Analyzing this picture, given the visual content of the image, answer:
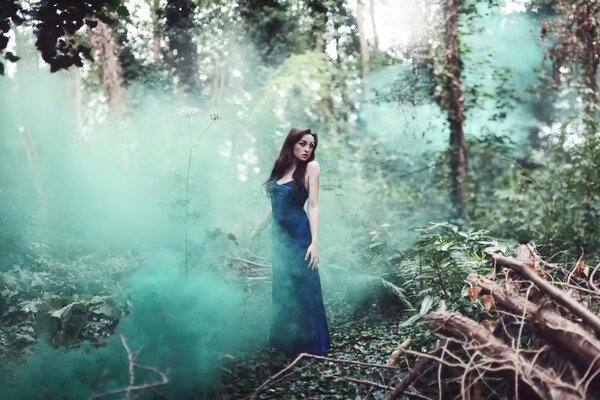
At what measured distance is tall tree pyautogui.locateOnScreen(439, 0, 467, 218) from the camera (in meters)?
7.85

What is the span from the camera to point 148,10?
1161cm

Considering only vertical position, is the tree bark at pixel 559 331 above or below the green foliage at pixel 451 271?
above

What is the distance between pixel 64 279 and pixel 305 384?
130 inches

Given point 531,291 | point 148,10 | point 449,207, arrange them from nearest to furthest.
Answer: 1. point 531,291
2. point 449,207
3. point 148,10

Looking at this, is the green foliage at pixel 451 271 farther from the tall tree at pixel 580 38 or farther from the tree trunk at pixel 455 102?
the tall tree at pixel 580 38

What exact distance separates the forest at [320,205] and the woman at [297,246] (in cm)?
24

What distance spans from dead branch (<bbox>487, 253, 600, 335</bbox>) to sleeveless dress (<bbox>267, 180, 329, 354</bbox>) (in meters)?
1.99

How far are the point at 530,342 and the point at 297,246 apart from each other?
218cm

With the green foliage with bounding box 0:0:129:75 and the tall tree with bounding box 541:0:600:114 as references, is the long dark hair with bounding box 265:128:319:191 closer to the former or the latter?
the green foliage with bounding box 0:0:129:75

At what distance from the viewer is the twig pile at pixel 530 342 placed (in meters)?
2.05

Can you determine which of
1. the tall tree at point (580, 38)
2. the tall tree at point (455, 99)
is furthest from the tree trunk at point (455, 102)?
the tall tree at point (580, 38)

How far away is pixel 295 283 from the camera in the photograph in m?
4.24

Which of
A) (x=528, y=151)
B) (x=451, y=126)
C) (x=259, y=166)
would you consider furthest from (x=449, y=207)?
(x=528, y=151)

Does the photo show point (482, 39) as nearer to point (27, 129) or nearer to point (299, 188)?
point (299, 188)
